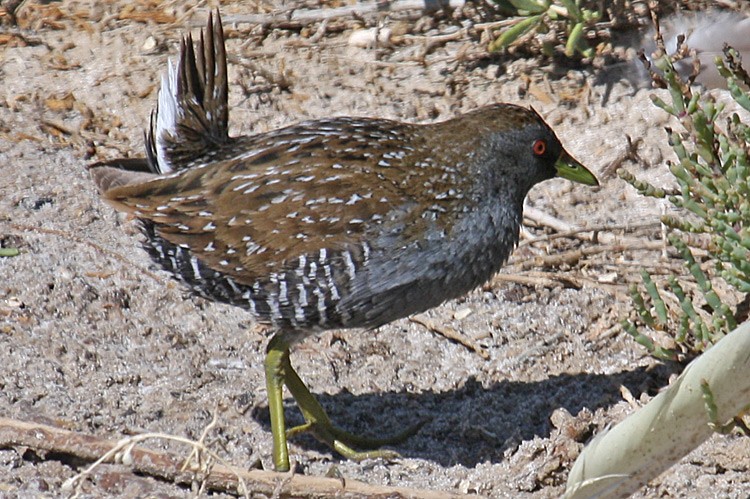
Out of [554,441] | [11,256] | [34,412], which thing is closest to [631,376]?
[554,441]

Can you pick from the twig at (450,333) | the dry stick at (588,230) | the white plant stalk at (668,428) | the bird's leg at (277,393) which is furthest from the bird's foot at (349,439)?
the dry stick at (588,230)

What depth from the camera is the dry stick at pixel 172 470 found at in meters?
3.72

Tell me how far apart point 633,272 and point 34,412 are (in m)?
2.54

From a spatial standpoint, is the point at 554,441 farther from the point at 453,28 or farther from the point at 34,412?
the point at 453,28

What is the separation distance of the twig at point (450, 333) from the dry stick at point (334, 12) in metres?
2.15

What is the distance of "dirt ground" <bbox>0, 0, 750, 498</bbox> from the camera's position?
4199mm

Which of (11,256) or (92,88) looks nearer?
(11,256)

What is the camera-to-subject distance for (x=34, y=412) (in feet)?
13.6

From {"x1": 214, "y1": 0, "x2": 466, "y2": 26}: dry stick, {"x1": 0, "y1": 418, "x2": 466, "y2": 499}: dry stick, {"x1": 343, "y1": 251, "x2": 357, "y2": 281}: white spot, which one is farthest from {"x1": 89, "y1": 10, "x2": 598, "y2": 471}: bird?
{"x1": 214, "y1": 0, "x2": 466, "y2": 26}: dry stick

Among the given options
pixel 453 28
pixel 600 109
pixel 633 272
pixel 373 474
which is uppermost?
pixel 453 28

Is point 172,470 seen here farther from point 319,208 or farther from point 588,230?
point 588,230

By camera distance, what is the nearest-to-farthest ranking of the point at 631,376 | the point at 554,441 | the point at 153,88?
the point at 554,441 < the point at 631,376 < the point at 153,88

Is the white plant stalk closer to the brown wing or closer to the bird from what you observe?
the bird

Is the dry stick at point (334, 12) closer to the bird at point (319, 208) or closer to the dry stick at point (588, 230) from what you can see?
the dry stick at point (588, 230)
